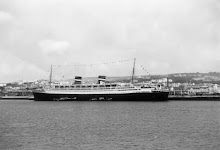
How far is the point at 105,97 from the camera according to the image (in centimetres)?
8944

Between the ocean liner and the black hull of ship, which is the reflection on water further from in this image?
the ocean liner

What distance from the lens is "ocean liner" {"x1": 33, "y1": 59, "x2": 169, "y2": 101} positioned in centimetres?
8256

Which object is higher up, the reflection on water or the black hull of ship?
the black hull of ship

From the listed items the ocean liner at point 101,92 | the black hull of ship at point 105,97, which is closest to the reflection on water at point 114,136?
the black hull of ship at point 105,97

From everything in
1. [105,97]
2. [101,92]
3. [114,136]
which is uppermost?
[101,92]

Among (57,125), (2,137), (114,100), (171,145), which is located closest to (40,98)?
(114,100)

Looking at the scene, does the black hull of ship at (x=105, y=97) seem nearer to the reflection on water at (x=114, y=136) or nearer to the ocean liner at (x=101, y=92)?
the ocean liner at (x=101, y=92)

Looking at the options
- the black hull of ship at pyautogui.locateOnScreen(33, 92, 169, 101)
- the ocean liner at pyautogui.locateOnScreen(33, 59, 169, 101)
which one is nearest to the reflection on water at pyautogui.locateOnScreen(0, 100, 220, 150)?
the black hull of ship at pyautogui.locateOnScreen(33, 92, 169, 101)

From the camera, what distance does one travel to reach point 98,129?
108ft

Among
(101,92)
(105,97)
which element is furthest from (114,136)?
(101,92)

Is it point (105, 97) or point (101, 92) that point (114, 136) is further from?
point (101, 92)

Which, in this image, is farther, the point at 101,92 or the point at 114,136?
the point at 101,92

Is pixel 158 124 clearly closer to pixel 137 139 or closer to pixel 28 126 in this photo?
pixel 137 139

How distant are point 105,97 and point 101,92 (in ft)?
5.36
